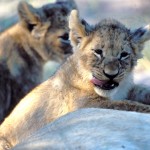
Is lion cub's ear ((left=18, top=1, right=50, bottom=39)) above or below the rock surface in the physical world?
below

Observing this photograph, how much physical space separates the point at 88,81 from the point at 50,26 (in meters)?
2.74

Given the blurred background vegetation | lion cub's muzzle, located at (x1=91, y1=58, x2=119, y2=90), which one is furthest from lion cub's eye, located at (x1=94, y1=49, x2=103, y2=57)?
the blurred background vegetation

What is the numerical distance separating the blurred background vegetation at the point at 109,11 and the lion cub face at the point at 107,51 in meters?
3.24

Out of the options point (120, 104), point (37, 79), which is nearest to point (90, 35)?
point (120, 104)

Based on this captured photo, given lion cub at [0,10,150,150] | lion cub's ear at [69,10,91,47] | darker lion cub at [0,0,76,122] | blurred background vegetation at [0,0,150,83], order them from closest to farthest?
lion cub at [0,10,150,150] < lion cub's ear at [69,10,91,47] < darker lion cub at [0,0,76,122] < blurred background vegetation at [0,0,150,83]

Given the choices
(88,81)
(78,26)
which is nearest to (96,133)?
(88,81)

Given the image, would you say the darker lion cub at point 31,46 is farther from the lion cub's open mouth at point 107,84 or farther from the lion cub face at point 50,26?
the lion cub's open mouth at point 107,84

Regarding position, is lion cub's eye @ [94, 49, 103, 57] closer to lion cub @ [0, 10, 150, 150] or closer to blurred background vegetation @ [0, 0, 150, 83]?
lion cub @ [0, 10, 150, 150]

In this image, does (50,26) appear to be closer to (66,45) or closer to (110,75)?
(66,45)

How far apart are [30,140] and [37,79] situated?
4327 millimetres

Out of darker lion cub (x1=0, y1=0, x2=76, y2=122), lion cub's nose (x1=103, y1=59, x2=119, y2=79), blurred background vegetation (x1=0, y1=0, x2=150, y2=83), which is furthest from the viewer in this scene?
blurred background vegetation (x1=0, y1=0, x2=150, y2=83)

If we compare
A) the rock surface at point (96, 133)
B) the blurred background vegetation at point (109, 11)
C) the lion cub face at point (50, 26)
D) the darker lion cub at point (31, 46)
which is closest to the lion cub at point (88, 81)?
the rock surface at point (96, 133)

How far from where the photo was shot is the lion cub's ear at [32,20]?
26.1 ft

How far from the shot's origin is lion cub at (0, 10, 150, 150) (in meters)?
5.25
